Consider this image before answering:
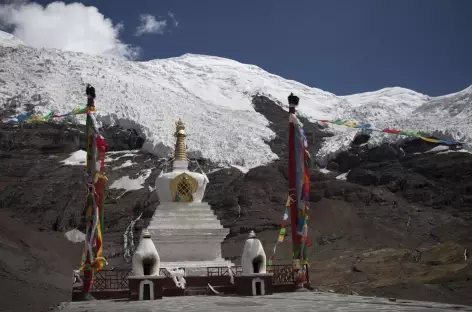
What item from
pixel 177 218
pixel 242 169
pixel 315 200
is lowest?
pixel 177 218

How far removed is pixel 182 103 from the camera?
3851 inches

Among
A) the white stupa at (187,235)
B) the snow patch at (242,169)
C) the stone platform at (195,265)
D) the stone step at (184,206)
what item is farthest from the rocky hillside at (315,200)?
the stone platform at (195,265)

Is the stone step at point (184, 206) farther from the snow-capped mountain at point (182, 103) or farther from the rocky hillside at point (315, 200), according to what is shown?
the snow-capped mountain at point (182, 103)

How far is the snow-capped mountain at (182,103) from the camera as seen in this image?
8469cm

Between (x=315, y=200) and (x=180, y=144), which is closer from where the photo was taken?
(x=180, y=144)

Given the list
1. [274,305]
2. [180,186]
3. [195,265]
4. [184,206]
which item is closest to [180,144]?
[180,186]

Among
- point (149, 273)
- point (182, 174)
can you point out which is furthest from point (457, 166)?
point (149, 273)

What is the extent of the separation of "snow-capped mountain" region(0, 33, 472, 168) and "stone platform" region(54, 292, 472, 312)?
6187 centimetres

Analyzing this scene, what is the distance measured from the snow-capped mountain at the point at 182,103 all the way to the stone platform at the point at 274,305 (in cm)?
6187

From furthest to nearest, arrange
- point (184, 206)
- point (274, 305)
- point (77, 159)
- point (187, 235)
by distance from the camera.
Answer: point (77, 159), point (184, 206), point (187, 235), point (274, 305)

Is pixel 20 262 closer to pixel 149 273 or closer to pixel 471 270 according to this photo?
pixel 149 273

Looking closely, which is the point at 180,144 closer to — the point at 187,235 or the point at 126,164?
the point at 187,235

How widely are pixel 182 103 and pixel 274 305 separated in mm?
81713

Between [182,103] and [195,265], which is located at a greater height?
[182,103]
